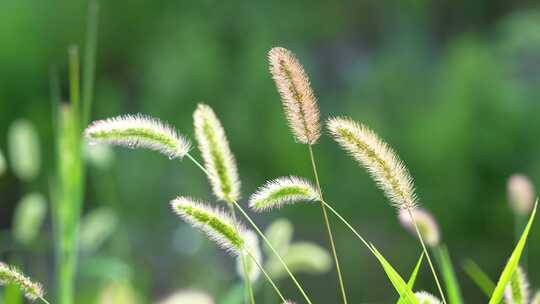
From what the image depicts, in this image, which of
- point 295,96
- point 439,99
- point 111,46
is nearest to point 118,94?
point 111,46

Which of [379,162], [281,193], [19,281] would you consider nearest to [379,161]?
[379,162]

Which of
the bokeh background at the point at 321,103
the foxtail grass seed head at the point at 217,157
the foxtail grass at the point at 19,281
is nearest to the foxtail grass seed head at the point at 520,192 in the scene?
the foxtail grass seed head at the point at 217,157

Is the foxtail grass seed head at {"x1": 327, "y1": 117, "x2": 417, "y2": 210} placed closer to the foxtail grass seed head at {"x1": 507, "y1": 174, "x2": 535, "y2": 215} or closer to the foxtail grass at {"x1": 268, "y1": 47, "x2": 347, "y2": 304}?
the foxtail grass at {"x1": 268, "y1": 47, "x2": 347, "y2": 304}

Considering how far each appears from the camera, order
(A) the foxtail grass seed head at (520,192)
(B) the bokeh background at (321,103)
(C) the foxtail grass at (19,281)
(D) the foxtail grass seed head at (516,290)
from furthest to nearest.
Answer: (B) the bokeh background at (321,103), (A) the foxtail grass seed head at (520,192), (D) the foxtail grass seed head at (516,290), (C) the foxtail grass at (19,281)

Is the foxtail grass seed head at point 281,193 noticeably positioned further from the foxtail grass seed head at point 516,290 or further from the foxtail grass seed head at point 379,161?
the foxtail grass seed head at point 516,290

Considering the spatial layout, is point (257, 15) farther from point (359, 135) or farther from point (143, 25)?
point (359, 135)

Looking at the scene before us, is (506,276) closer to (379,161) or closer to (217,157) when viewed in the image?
(379,161)

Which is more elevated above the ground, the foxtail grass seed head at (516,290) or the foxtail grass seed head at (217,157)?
the foxtail grass seed head at (217,157)
